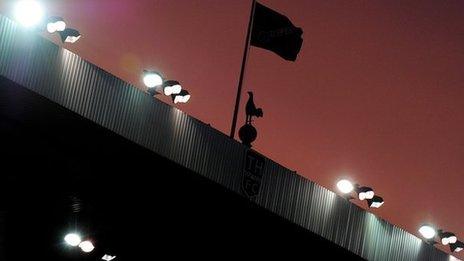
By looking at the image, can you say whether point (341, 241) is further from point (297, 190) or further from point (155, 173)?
point (155, 173)

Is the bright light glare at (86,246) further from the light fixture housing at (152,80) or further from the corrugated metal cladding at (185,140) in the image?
the light fixture housing at (152,80)

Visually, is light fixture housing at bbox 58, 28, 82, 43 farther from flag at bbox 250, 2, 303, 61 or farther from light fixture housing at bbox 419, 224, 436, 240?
light fixture housing at bbox 419, 224, 436, 240

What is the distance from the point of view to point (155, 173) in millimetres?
11375

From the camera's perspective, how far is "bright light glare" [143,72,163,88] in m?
11.8

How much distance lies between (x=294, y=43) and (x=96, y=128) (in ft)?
16.8

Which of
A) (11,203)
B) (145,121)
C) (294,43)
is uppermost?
(294,43)

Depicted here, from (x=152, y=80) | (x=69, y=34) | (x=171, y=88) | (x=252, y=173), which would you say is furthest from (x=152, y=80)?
(x=252, y=173)

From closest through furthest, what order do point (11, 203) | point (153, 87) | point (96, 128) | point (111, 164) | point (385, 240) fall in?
point (96, 128) < point (111, 164) < point (153, 87) < point (11, 203) < point (385, 240)

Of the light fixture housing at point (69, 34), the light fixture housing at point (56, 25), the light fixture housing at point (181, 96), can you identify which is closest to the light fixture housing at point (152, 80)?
the light fixture housing at point (181, 96)

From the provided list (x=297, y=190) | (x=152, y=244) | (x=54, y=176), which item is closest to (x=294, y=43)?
(x=297, y=190)

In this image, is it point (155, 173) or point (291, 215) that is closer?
point (155, 173)

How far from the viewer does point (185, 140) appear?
11469 mm

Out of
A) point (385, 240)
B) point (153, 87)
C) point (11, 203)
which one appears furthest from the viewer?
point (385, 240)

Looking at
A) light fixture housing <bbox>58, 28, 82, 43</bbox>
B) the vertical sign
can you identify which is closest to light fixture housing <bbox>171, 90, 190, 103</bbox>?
the vertical sign
